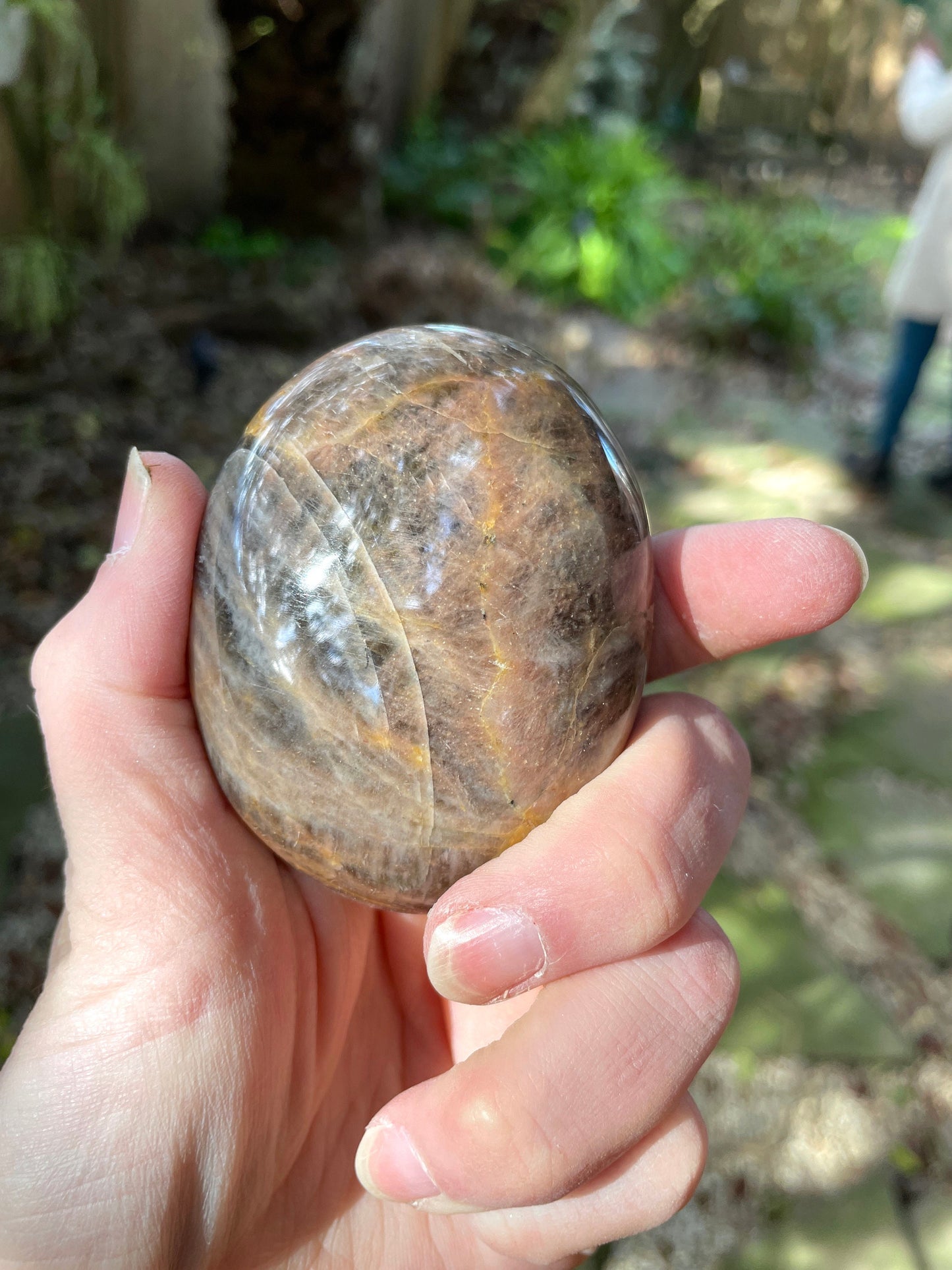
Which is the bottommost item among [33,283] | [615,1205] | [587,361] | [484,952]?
[587,361]

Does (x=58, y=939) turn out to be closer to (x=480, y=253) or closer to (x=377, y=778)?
(x=377, y=778)

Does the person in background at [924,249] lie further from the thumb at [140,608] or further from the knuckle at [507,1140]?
the knuckle at [507,1140]

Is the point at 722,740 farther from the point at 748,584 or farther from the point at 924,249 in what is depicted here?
the point at 924,249

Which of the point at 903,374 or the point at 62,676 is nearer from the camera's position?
the point at 62,676

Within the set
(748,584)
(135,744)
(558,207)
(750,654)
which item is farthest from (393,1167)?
(558,207)

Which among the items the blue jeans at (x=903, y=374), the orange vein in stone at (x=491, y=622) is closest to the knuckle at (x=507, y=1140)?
the orange vein in stone at (x=491, y=622)

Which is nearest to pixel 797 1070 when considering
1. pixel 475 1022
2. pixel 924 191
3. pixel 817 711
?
pixel 475 1022
